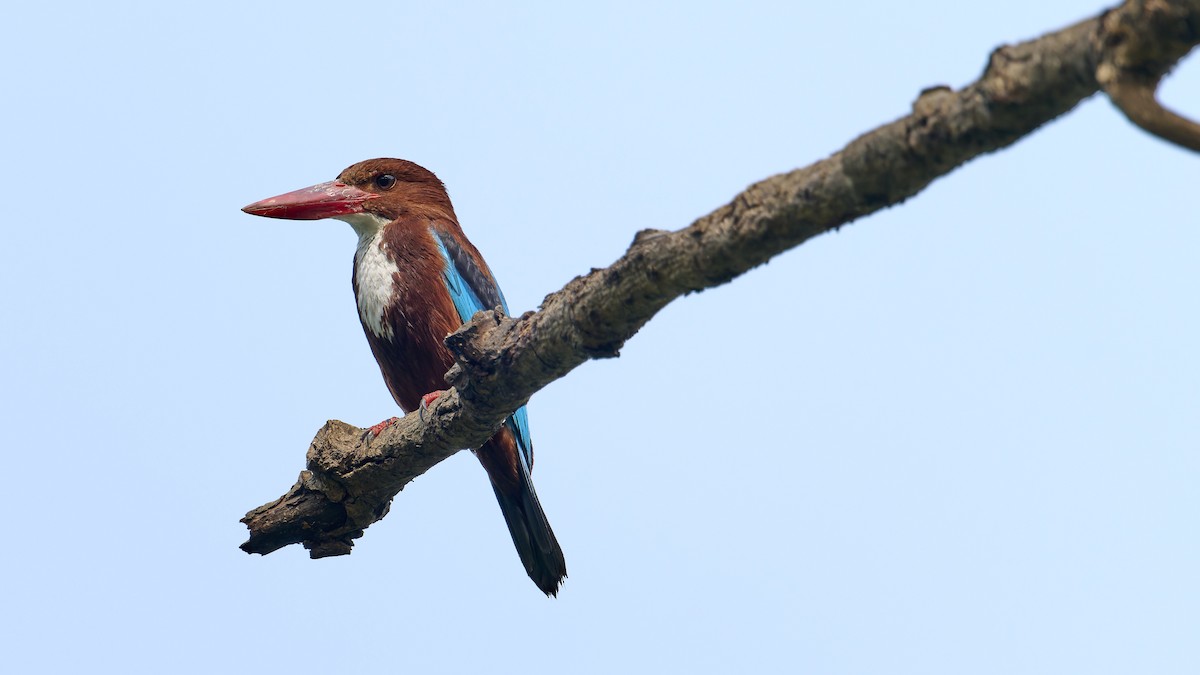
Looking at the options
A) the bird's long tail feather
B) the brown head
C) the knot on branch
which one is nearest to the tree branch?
the knot on branch

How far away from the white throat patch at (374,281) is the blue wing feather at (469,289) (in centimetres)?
26

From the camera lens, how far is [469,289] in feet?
18.7

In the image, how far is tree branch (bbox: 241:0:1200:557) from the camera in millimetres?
2316

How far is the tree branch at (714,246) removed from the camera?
232cm

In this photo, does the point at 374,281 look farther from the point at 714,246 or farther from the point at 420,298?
the point at 714,246

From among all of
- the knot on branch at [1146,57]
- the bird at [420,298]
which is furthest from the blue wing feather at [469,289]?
the knot on branch at [1146,57]

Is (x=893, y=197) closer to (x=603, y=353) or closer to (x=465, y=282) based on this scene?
(x=603, y=353)

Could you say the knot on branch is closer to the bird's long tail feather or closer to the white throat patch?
the bird's long tail feather

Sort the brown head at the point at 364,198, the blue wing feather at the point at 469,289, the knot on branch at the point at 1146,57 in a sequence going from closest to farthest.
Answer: the knot on branch at the point at 1146,57, the blue wing feather at the point at 469,289, the brown head at the point at 364,198

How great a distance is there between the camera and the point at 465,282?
5691 mm

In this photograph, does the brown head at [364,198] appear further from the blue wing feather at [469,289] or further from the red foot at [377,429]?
the red foot at [377,429]

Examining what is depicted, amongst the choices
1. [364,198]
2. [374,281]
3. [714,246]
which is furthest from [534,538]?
[714,246]

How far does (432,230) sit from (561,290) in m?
2.46

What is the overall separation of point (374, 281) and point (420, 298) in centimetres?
27
